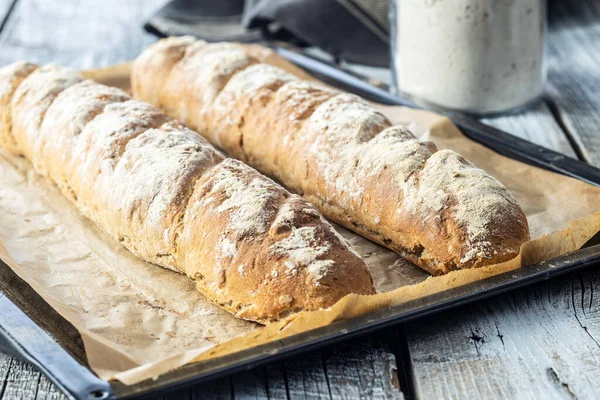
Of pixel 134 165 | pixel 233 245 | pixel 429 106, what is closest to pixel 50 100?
pixel 134 165

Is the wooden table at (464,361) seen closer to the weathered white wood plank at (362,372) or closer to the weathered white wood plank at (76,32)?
the weathered white wood plank at (362,372)

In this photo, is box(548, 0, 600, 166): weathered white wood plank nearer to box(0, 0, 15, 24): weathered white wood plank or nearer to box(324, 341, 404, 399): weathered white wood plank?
box(324, 341, 404, 399): weathered white wood plank

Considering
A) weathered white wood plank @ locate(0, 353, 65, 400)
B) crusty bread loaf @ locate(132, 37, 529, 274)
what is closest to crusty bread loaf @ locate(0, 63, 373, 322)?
crusty bread loaf @ locate(132, 37, 529, 274)

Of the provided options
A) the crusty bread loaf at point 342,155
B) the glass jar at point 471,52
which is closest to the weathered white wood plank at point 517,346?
the crusty bread loaf at point 342,155

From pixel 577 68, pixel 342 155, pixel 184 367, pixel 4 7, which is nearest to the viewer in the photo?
pixel 184 367

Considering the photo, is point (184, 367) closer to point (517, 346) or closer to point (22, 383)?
point (22, 383)

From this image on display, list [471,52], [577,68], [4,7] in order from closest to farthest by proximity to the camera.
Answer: [471,52] < [577,68] < [4,7]

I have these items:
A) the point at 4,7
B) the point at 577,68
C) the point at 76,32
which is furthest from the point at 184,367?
the point at 4,7

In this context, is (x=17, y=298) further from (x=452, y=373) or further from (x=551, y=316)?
(x=551, y=316)
